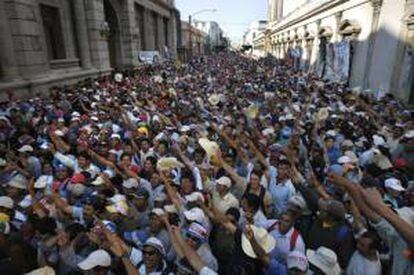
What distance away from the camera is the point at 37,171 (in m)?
6.01

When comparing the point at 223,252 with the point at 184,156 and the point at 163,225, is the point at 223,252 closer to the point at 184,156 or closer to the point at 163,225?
the point at 163,225

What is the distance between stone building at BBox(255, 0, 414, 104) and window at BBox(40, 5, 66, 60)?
13885mm

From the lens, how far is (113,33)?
76.7 ft

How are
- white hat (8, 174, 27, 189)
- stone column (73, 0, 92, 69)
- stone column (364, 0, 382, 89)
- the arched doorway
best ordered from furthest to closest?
the arched doorway → stone column (73, 0, 92, 69) → stone column (364, 0, 382, 89) → white hat (8, 174, 27, 189)

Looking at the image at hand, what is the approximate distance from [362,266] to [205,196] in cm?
206

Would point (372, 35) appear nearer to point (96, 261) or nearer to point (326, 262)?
point (326, 262)

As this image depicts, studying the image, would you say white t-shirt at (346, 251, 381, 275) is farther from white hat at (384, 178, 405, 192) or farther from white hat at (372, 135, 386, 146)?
white hat at (372, 135, 386, 146)

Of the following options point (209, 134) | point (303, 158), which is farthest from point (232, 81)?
point (303, 158)

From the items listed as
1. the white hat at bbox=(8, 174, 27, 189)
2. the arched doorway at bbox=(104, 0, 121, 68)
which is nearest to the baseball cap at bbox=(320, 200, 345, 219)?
the white hat at bbox=(8, 174, 27, 189)

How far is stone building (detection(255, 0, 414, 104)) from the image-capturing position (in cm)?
1273

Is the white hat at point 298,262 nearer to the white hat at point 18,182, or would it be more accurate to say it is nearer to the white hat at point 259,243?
the white hat at point 259,243

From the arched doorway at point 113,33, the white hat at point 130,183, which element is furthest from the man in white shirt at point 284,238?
the arched doorway at point 113,33

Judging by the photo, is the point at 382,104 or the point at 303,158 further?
the point at 382,104

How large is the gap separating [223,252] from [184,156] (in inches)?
109
